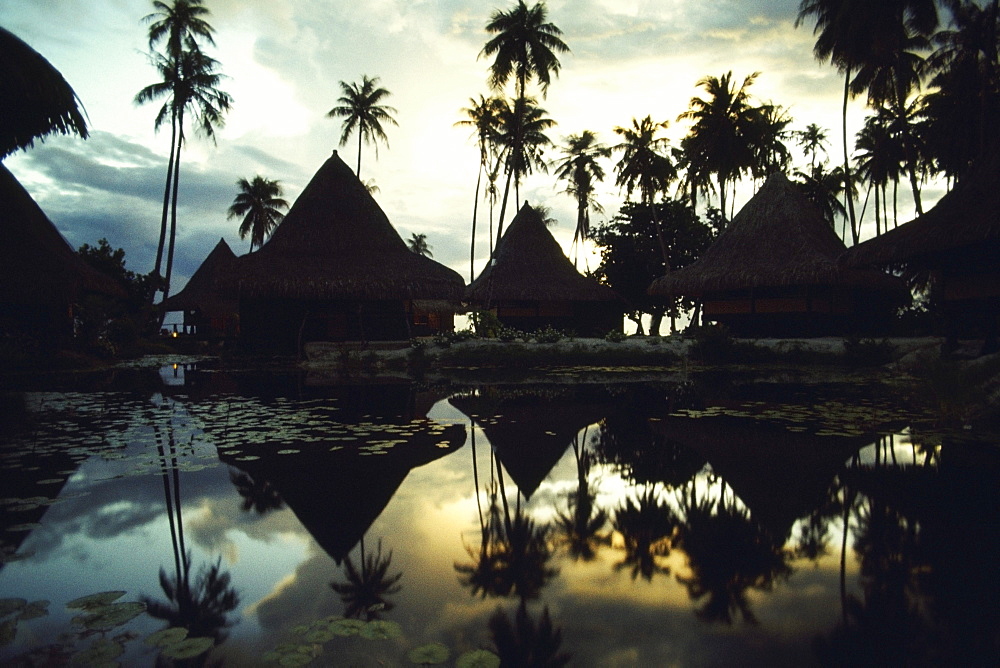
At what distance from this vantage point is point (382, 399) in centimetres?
952

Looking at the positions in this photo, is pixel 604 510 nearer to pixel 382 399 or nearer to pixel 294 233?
pixel 382 399

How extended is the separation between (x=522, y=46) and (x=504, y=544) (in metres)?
23.8

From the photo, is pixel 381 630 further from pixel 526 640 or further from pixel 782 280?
pixel 782 280

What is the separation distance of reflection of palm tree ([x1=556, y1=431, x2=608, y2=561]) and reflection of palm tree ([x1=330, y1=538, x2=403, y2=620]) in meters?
1.00

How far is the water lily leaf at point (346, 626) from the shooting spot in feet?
7.52

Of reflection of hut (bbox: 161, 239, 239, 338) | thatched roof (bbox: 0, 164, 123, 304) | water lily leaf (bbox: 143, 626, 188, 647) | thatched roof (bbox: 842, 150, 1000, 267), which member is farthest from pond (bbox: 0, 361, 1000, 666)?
reflection of hut (bbox: 161, 239, 239, 338)

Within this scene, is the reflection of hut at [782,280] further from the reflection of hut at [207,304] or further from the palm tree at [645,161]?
the reflection of hut at [207,304]

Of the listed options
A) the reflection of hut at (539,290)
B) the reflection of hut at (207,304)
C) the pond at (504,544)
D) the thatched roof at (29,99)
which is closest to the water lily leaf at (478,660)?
the pond at (504,544)

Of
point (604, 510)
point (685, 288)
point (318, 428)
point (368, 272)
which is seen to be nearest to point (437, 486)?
point (604, 510)

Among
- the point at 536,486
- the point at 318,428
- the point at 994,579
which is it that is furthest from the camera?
the point at 318,428

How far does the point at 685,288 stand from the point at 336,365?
1230 centimetres

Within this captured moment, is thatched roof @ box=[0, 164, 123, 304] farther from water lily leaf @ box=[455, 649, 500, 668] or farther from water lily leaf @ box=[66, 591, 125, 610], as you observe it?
water lily leaf @ box=[455, 649, 500, 668]

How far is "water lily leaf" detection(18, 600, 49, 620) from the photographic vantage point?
2.46 m

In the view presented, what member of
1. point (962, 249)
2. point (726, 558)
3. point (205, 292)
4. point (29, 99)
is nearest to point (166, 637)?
point (726, 558)
